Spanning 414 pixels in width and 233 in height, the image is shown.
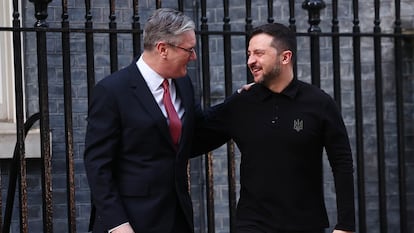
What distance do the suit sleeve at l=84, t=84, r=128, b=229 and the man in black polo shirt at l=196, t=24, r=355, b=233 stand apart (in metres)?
0.61

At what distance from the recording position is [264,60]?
4.64 m

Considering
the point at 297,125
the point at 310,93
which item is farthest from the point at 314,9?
the point at 297,125

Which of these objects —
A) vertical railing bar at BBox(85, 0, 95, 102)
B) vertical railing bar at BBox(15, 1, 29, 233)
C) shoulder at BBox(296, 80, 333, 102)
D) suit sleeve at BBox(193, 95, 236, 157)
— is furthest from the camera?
vertical railing bar at BBox(85, 0, 95, 102)

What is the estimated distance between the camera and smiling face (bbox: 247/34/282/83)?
463cm

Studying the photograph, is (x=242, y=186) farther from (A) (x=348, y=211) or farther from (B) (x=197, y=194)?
(B) (x=197, y=194)

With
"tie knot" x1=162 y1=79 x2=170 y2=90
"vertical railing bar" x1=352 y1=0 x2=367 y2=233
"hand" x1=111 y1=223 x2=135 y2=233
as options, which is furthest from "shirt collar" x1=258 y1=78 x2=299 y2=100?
"vertical railing bar" x1=352 y1=0 x2=367 y2=233

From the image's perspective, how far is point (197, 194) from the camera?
816 centimetres

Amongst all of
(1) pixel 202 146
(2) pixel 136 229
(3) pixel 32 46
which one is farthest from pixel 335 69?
(3) pixel 32 46

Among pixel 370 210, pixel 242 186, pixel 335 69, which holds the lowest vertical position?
pixel 370 210

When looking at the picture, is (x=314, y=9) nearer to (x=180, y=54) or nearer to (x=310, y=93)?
(x=310, y=93)

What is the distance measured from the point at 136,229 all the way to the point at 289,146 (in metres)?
0.75

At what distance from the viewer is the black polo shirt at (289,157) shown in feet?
15.1

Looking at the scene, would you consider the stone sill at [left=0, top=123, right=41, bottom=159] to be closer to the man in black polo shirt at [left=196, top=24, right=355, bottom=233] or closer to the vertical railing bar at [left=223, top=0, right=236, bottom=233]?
the vertical railing bar at [left=223, top=0, right=236, bottom=233]

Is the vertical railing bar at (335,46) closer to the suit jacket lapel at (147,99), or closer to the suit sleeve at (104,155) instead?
the suit jacket lapel at (147,99)
